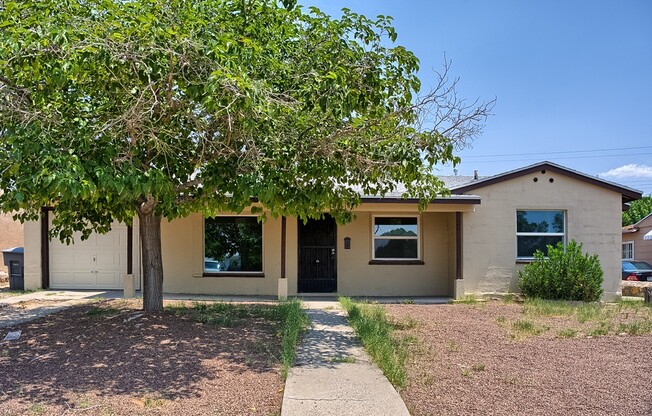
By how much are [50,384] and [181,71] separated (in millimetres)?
3853

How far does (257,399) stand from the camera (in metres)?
5.34

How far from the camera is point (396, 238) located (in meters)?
14.6

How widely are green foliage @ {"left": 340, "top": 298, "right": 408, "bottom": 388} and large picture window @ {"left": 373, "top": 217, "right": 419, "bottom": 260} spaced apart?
11.5 feet

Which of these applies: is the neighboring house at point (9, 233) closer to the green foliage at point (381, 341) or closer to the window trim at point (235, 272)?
the window trim at point (235, 272)

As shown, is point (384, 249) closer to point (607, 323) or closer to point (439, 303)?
point (439, 303)

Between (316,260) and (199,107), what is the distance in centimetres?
807

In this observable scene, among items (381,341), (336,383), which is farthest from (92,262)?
(336,383)

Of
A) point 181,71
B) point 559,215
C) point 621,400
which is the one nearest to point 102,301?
point 181,71

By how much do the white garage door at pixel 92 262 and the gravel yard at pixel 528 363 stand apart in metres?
8.33

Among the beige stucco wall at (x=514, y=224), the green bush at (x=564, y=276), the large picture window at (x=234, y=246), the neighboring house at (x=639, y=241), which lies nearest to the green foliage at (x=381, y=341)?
the beige stucco wall at (x=514, y=224)

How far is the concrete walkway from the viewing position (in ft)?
16.6

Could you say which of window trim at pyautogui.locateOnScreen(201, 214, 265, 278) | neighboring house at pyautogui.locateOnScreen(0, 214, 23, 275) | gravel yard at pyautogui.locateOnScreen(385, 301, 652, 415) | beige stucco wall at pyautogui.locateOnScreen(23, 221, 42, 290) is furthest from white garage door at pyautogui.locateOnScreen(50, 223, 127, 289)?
gravel yard at pyautogui.locateOnScreen(385, 301, 652, 415)

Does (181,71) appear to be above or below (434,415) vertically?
above

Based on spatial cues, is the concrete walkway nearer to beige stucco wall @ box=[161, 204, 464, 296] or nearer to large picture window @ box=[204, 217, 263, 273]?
beige stucco wall @ box=[161, 204, 464, 296]
